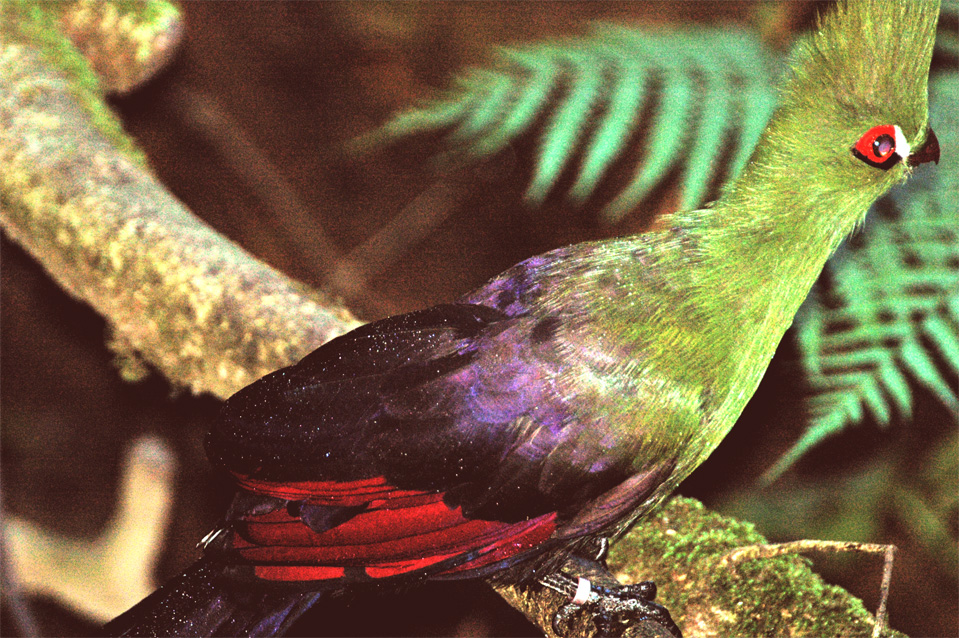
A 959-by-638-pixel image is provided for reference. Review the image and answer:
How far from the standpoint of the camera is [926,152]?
1.72 m

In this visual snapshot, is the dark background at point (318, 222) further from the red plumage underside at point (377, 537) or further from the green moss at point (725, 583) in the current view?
the red plumage underside at point (377, 537)

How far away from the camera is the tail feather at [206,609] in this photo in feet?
5.99

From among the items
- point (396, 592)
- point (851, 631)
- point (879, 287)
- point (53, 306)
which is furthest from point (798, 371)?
point (53, 306)

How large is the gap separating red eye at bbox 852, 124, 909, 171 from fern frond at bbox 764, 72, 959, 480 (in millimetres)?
961

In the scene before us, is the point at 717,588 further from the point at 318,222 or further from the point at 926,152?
the point at 318,222

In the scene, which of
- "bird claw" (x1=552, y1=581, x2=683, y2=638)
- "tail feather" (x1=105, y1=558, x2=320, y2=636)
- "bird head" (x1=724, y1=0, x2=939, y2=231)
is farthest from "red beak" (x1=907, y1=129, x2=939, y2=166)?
"tail feather" (x1=105, y1=558, x2=320, y2=636)

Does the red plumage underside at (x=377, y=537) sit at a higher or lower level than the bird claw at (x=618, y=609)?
higher

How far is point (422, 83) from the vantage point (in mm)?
5398

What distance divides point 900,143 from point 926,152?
0.06 metres

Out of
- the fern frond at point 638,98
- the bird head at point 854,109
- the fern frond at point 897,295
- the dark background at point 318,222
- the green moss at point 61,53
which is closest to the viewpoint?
the bird head at point 854,109

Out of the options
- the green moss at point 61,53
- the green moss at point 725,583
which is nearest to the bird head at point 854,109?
the green moss at point 725,583

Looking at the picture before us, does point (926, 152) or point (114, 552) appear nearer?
point (926, 152)

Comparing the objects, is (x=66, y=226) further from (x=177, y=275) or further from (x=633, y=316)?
(x=633, y=316)

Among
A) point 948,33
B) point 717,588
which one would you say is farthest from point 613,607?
point 948,33
